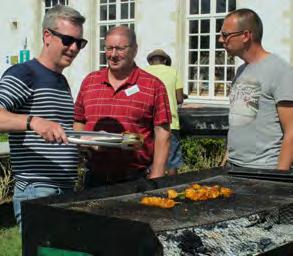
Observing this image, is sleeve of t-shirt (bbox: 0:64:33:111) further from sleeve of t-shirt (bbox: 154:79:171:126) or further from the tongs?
sleeve of t-shirt (bbox: 154:79:171:126)

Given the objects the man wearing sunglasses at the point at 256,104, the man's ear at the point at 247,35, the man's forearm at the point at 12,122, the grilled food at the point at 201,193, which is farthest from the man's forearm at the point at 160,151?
the man's forearm at the point at 12,122

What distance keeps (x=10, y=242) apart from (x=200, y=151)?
4025 mm

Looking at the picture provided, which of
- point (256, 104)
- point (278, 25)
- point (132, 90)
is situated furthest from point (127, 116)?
point (278, 25)

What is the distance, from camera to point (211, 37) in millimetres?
14055

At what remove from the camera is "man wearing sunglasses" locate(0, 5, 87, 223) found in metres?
3.23

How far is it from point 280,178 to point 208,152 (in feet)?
18.5

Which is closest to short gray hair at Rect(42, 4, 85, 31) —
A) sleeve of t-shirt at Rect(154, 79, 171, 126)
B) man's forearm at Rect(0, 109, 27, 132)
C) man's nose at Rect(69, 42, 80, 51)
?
man's nose at Rect(69, 42, 80, 51)

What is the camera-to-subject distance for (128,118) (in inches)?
155

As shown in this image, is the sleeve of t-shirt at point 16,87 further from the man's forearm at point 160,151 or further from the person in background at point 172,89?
the person in background at point 172,89

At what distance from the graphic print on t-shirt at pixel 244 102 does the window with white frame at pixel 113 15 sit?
11491 millimetres

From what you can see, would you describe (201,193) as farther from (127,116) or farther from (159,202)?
(127,116)

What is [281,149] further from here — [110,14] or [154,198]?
[110,14]

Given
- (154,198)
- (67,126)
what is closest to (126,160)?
(67,126)

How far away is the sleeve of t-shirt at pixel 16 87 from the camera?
124 inches
